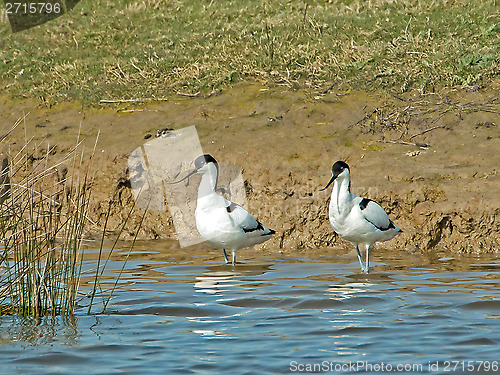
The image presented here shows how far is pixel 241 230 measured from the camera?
29.3 ft

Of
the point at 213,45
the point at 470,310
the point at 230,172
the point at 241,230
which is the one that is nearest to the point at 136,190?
the point at 230,172

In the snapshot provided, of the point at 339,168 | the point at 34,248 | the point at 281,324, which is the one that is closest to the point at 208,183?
the point at 339,168

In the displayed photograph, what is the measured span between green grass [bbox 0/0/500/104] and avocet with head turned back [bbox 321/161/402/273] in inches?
141

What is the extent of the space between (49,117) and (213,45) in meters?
3.44

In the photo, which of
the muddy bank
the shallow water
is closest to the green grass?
the muddy bank

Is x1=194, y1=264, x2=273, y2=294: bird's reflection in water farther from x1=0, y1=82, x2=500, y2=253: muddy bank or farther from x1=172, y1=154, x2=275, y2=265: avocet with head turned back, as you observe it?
x1=0, y1=82, x2=500, y2=253: muddy bank

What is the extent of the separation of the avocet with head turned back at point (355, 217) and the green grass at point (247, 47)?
3584 mm

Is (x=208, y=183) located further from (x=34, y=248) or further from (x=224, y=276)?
(x=34, y=248)

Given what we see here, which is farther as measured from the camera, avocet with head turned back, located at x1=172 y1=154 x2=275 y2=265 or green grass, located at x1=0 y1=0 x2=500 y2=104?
green grass, located at x1=0 y1=0 x2=500 y2=104

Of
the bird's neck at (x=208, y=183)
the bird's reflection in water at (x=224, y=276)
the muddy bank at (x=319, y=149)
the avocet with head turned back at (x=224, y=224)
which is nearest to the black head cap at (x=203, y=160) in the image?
the bird's neck at (x=208, y=183)

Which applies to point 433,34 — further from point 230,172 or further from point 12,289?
point 12,289

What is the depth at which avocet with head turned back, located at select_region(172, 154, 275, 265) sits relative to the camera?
351 inches

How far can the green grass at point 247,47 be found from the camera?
40.9 feet

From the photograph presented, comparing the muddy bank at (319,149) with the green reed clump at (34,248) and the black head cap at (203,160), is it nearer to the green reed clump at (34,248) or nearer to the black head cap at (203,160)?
the black head cap at (203,160)
